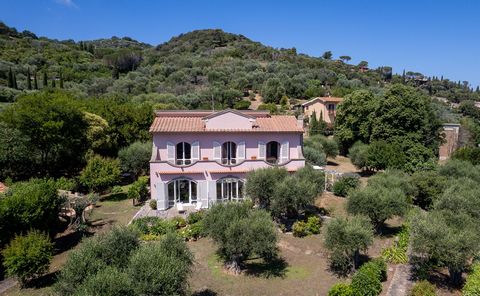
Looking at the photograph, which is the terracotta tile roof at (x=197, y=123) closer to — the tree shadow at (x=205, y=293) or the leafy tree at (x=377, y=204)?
the leafy tree at (x=377, y=204)

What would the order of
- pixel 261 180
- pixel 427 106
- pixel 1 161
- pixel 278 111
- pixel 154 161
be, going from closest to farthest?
1. pixel 261 180
2. pixel 154 161
3. pixel 1 161
4. pixel 427 106
5. pixel 278 111

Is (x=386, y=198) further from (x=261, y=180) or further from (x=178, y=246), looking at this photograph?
(x=178, y=246)

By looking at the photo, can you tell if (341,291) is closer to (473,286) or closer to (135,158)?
(473,286)

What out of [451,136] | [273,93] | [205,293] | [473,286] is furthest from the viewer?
[273,93]

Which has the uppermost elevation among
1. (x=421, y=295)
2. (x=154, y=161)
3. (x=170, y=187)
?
(x=154, y=161)

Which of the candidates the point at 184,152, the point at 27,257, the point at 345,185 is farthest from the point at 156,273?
the point at 345,185

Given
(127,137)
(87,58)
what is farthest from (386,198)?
(87,58)
